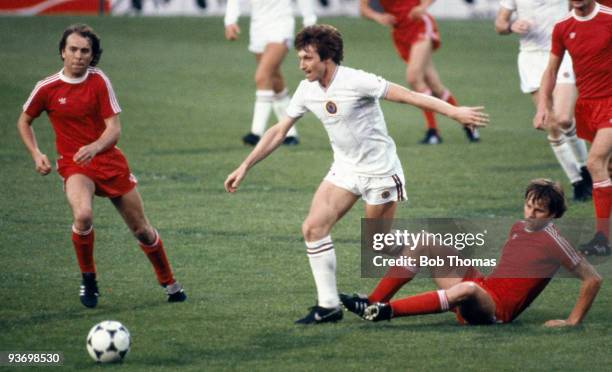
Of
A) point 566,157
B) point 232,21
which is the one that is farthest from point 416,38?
point 566,157

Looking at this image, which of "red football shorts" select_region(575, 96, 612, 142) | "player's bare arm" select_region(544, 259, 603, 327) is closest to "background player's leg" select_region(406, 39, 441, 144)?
"red football shorts" select_region(575, 96, 612, 142)

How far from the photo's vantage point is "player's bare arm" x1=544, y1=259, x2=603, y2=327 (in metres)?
7.74

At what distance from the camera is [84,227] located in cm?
859

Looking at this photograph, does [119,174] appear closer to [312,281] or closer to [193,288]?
[193,288]

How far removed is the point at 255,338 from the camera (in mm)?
7699

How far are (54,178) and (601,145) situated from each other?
6777 mm

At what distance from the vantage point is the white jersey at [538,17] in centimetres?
1336

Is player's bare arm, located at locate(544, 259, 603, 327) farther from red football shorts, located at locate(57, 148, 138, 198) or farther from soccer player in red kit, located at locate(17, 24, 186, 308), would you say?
red football shorts, located at locate(57, 148, 138, 198)

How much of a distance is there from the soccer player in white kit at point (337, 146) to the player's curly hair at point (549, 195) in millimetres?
891

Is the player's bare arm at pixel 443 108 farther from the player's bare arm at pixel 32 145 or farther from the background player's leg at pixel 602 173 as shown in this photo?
the background player's leg at pixel 602 173

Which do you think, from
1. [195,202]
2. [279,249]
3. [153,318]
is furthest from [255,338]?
[195,202]

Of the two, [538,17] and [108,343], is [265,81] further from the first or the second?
[108,343]

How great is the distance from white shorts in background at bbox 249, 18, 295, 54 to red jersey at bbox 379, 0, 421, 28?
144cm

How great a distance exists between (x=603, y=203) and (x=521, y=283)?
8.87 feet
